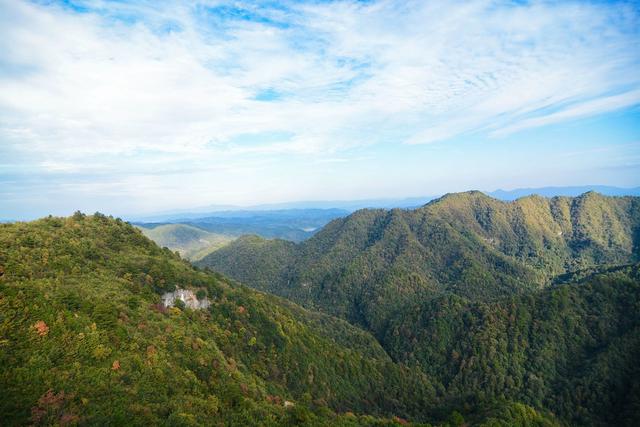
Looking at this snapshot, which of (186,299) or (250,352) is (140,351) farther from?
(250,352)

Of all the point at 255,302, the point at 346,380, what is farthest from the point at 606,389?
the point at 255,302

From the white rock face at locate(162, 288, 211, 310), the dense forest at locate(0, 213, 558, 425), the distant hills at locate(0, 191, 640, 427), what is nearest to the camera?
the dense forest at locate(0, 213, 558, 425)

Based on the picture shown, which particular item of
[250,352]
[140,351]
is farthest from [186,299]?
[140,351]

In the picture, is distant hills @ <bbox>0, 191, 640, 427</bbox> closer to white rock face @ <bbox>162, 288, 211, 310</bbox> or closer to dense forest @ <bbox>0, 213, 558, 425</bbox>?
dense forest @ <bbox>0, 213, 558, 425</bbox>

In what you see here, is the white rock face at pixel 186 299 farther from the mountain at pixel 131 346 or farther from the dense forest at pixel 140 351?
the mountain at pixel 131 346

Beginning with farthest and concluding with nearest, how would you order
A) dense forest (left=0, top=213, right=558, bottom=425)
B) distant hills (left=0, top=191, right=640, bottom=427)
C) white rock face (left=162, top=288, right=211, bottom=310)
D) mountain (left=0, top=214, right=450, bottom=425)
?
white rock face (left=162, top=288, right=211, bottom=310)
distant hills (left=0, top=191, right=640, bottom=427)
dense forest (left=0, top=213, right=558, bottom=425)
mountain (left=0, top=214, right=450, bottom=425)

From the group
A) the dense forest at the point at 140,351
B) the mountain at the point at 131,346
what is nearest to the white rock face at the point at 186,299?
the dense forest at the point at 140,351

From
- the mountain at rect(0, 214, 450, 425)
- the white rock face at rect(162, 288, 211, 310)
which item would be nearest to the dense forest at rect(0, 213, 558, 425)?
the mountain at rect(0, 214, 450, 425)

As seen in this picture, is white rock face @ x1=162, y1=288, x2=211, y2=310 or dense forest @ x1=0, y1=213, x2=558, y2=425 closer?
dense forest @ x1=0, y1=213, x2=558, y2=425
